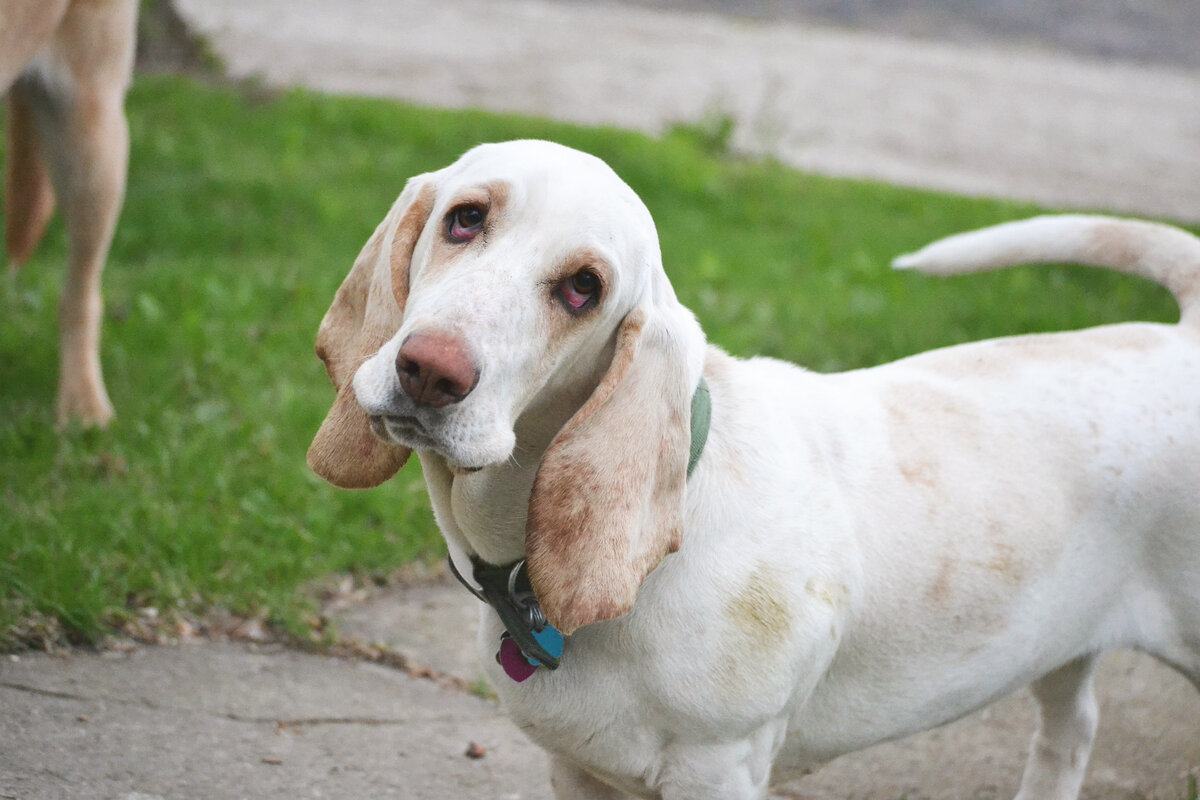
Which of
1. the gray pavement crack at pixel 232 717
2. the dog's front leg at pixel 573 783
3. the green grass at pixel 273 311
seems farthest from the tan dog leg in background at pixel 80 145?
the dog's front leg at pixel 573 783

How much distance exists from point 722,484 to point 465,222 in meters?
0.73

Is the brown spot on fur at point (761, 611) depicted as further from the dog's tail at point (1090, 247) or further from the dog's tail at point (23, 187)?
the dog's tail at point (23, 187)

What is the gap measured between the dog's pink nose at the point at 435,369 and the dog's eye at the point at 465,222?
31 centimetres

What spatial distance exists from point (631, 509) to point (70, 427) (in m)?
3.10

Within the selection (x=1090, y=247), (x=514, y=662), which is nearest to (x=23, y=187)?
(x=514, y=662)

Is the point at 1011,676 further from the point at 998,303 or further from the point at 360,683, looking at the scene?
the point at 998,303

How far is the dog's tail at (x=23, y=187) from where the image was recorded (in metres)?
4.95

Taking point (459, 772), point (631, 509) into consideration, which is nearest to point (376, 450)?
point (631, 509)

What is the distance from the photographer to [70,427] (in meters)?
4.71

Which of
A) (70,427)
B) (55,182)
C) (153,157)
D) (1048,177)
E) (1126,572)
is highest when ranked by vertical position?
(1126,572)

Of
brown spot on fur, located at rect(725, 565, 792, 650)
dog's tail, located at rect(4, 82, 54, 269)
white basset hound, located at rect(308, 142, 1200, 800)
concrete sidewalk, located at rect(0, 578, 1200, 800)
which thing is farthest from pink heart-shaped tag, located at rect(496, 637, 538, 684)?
dog's tail, located at rect(4, 82, 54, 269)

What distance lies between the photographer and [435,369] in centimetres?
212

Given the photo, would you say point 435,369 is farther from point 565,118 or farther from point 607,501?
point 565,118

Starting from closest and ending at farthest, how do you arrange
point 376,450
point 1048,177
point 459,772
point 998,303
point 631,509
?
point 631,509 < point 376,450 < point 459,772 < point 998,303 < point 1048,177
